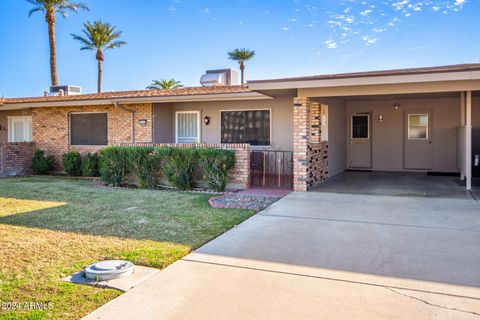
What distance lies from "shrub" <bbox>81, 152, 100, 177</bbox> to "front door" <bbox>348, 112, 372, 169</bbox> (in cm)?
898

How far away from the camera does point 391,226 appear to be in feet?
20.5

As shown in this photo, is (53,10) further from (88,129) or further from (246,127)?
(246,127)

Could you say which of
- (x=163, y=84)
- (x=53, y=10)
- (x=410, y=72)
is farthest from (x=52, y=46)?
(x=410, y=72)

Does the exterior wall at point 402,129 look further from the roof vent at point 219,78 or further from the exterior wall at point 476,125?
the roof vent at point 219,78

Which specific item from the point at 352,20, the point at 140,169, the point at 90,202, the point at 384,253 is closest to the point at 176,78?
the point at 352,20

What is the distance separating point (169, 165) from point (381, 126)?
7.94 meters

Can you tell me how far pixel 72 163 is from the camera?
559 inches

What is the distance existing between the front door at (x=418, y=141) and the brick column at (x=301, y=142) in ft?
19.6

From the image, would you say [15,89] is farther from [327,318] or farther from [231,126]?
[327,318]

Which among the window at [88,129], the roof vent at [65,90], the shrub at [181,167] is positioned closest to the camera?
the shrub at [181,167]

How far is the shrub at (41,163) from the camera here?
48.9 ft

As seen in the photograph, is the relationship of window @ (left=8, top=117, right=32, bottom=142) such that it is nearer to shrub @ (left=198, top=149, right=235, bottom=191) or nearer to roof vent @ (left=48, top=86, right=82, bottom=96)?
roof vent @ (left=48, top=86, right=82, bottom=96)

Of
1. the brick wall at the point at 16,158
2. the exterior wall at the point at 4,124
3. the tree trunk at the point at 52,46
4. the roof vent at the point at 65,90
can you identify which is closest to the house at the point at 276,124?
the brick wall at the point at 16,158

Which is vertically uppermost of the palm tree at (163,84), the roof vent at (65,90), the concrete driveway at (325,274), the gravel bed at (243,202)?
the palm tree at (163,84)
